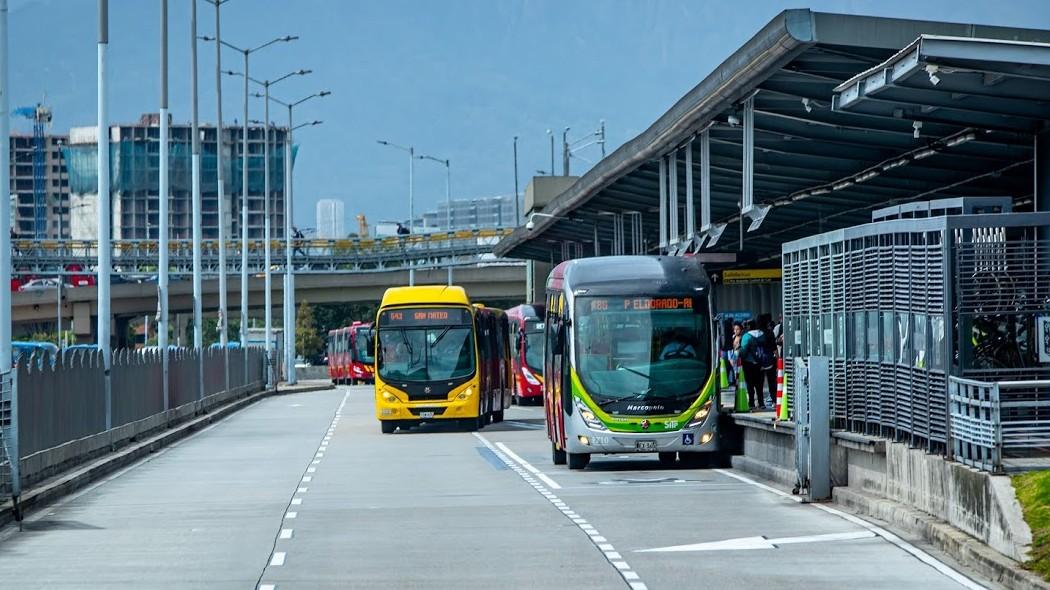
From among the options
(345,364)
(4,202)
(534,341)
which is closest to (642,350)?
(4,202)

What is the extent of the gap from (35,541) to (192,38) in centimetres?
4018

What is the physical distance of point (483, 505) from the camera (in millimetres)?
21922

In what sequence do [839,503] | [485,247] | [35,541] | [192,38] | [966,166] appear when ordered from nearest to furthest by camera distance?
[35,541] < [839,503] < [966,166] < [192,38] < [485,247]

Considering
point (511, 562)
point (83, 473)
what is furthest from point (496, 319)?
point (511, 562)

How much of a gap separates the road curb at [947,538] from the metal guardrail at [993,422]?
0.64m

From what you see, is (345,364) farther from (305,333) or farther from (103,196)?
(103,196)

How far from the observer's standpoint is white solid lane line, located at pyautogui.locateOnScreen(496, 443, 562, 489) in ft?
83.5

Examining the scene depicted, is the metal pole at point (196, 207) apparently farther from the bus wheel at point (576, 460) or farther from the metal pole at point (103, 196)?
the bus wheel at point (576, 460)

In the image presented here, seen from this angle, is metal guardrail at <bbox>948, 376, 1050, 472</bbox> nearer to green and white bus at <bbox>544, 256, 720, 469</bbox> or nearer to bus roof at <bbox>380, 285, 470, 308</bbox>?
green and white bus at <bbox>544, 256, 720, 469</bbox>

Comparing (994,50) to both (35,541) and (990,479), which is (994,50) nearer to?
(990,479)

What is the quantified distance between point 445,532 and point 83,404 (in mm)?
12829

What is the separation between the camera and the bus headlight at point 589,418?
28.2m

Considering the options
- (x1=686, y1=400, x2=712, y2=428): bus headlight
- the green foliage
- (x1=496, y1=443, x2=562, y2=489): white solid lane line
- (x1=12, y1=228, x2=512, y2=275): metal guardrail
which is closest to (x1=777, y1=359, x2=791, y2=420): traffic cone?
(x1=686, y1=400, x2=712, y2=428): bus headlight

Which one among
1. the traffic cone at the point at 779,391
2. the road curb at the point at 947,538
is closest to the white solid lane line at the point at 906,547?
the road curb at the point at 947,538
